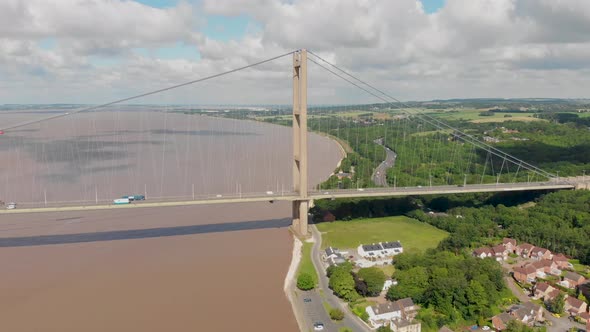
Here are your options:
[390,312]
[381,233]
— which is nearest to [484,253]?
[381,233]

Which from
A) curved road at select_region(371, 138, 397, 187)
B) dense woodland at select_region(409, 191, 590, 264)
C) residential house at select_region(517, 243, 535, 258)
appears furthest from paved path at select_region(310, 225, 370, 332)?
curved road at select_region(371, 138, 397, 187)

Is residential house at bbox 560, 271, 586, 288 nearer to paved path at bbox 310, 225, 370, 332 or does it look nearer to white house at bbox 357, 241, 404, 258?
white house at bbox 357, 241, 404, 258

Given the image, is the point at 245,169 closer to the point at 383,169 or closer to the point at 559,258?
the point at 383,169

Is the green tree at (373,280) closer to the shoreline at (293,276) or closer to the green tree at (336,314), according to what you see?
the green tree at (336,314)

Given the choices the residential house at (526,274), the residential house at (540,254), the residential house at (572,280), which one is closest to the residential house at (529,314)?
the residential house at (526,274)

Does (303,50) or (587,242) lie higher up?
(303,50)

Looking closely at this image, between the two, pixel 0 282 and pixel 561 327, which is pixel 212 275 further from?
pixel 561 327

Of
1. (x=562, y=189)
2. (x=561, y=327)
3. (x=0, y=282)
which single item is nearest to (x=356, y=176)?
(x=562, y=189)
